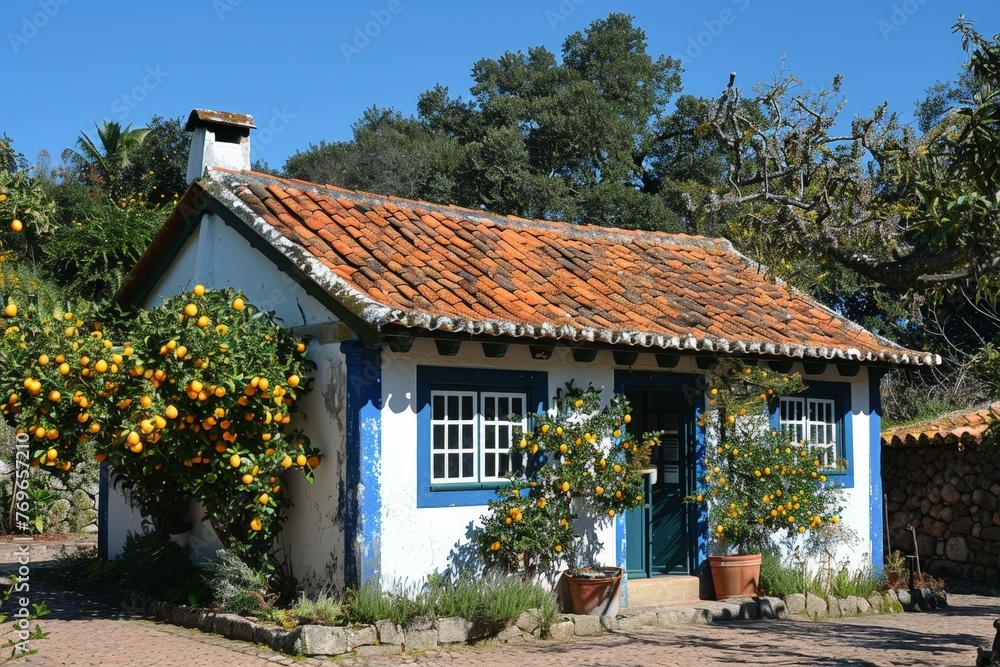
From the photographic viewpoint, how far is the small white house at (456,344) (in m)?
9.36

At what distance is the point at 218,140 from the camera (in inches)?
497

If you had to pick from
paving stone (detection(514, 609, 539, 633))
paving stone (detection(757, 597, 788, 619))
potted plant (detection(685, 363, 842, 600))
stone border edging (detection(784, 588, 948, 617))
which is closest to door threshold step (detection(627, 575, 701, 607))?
potted plant (detection(685, 363, 842, 600))

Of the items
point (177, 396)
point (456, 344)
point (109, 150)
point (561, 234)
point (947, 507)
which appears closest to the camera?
point (177, 396)

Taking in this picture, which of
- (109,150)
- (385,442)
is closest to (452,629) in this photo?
(385,442)

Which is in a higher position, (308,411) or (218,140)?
(218,140)

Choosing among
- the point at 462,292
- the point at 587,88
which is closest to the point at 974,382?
the point at 462,292

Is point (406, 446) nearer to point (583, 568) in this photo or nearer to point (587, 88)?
point (583, 568)

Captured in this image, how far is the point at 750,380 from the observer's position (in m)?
11.5

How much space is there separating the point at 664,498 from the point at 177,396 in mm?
5559

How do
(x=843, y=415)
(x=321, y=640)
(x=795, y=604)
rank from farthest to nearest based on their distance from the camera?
(x=843, y=415) → (x=795, y=604) → (x=321, y=640)

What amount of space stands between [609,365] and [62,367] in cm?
524

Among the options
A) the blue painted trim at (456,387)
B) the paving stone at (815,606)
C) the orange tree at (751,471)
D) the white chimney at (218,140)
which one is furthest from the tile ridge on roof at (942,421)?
the white chimney at (218,140)

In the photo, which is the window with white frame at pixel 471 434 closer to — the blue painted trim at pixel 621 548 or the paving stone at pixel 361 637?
the blue painted trim at pixel 621 548

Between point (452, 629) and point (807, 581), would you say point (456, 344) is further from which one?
point (807, 581)
